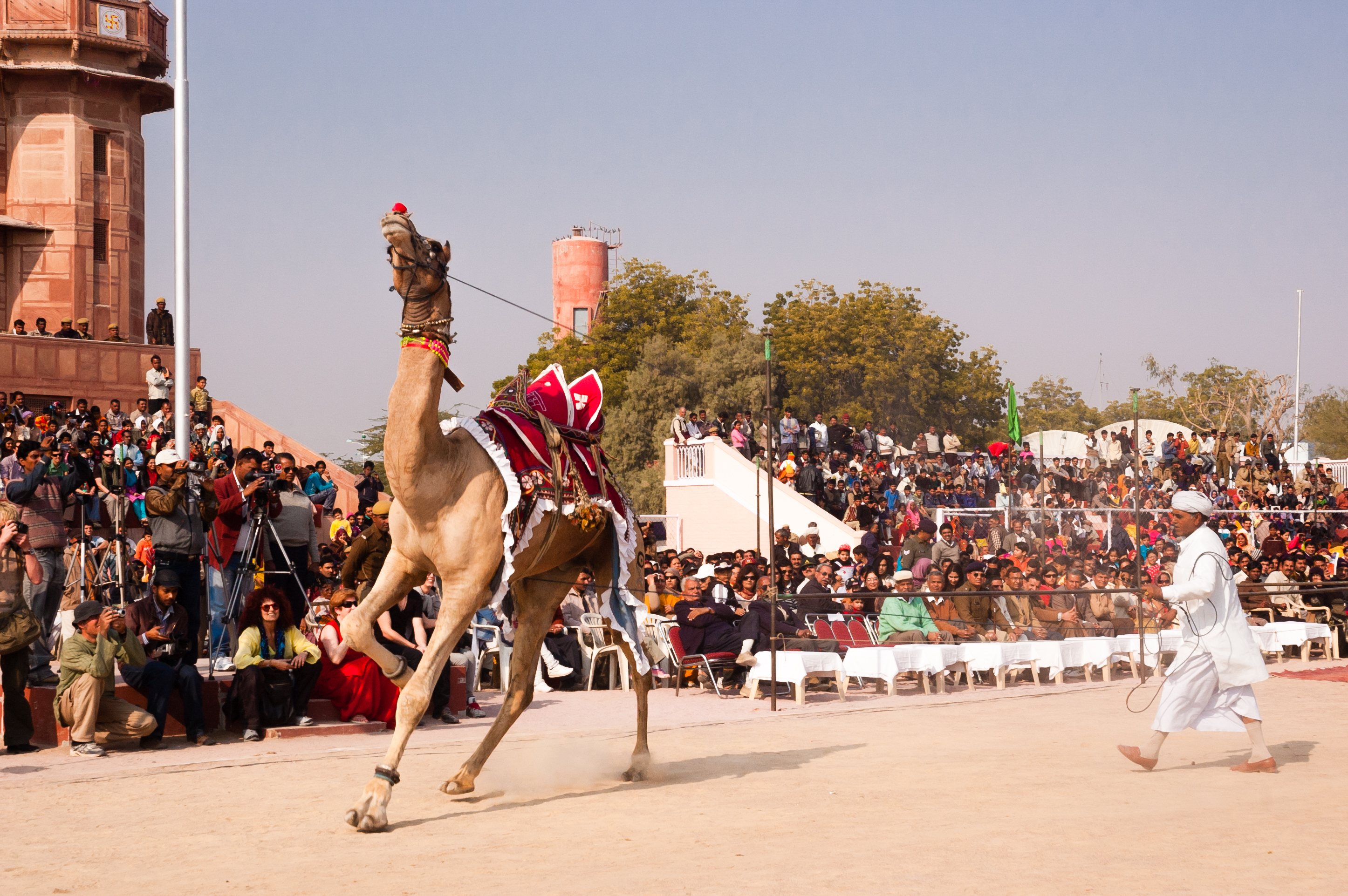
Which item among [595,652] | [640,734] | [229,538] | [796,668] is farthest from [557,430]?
[595,652]

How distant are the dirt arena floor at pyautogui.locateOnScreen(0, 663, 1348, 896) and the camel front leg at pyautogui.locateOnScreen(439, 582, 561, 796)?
390mm

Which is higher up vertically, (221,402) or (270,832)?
(221,402)

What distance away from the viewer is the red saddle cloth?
8.63m

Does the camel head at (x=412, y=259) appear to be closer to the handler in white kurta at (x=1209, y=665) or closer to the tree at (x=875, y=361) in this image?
the handler in white kurta at (x=1209, y=665)

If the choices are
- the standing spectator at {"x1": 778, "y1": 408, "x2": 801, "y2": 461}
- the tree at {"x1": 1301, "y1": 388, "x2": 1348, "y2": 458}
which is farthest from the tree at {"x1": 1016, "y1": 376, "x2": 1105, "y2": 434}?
the standing spectator at {"x1": 778, "y1": 408, "x2": 801, "y2": 461}

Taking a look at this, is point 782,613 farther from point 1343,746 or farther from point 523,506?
point 523,506

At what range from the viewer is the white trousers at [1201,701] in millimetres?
9516

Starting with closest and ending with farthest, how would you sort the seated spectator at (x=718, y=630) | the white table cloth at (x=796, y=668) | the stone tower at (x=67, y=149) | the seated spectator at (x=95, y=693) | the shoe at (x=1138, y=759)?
the shoe at (x=1138, y=759) → the seated spectator at (x=95, y=693) → the white table cloth at (x=796, y=668) → the seated spectator at (x=718, y=630) → the stone tower at (x=67, y=149)

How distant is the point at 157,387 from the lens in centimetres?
2855

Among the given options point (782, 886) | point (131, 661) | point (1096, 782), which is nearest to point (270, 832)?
point (782, 886)

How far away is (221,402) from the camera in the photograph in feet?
112

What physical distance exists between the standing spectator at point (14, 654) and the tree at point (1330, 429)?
74.5m

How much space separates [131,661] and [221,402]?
24168 millimetres

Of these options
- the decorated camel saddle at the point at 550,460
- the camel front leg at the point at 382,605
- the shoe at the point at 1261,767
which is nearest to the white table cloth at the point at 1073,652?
the shoe at the point at 1261,767
